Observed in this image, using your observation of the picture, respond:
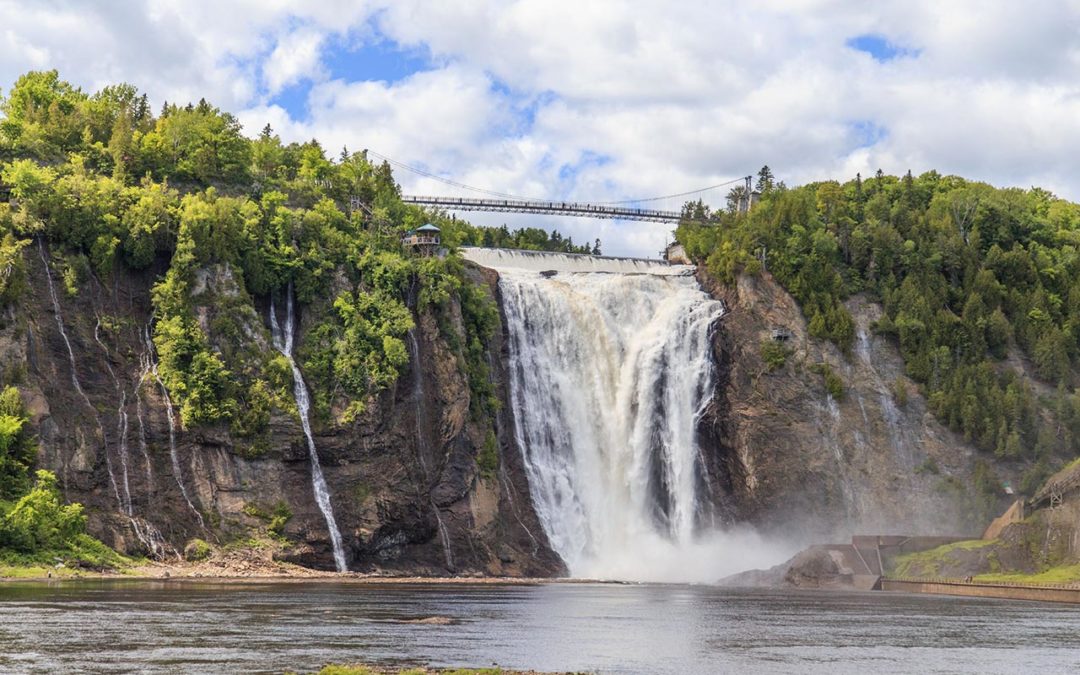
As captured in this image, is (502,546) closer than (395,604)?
No

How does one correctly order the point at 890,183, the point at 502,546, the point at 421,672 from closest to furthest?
the point at 421,672 → the point at 502,546 → the point at 890,183

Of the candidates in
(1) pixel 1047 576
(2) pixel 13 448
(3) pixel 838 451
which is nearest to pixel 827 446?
(3) pixel 838 451

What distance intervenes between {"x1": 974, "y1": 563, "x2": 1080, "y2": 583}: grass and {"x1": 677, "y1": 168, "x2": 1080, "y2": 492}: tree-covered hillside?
2126 cm

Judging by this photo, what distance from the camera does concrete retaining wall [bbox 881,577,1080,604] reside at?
353ft

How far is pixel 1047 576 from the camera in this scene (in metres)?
112

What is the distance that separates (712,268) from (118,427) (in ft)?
220

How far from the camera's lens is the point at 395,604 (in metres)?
84.6

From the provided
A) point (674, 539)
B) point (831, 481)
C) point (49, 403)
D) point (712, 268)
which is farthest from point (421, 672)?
point (712, 268)

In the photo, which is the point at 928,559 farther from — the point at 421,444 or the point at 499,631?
the point at 499,631

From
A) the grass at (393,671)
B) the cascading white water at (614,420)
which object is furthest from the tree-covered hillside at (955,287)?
the grass at (393,671)

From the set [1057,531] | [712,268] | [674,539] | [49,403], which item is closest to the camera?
[49,403]

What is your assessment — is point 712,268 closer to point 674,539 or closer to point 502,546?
point 674,539

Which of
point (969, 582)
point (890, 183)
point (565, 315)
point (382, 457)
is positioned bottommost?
point (969, 582)

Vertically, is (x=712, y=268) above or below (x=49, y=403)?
above
